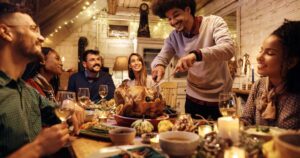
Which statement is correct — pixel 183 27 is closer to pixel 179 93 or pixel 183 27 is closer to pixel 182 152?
pixel 182 152

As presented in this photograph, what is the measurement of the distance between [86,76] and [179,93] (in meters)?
2.51

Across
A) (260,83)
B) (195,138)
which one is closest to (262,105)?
(260,83)

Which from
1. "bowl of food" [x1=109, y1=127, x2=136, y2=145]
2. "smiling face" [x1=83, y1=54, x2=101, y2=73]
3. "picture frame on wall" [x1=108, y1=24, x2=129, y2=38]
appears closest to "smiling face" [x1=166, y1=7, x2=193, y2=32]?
"bowl of food" [x1=109, y1=127, x2=136, y2=145]

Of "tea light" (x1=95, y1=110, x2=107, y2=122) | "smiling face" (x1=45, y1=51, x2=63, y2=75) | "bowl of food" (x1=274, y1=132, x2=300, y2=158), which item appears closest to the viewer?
"bowl of food" (x1=274, y1=132, x2=300, y2=158)

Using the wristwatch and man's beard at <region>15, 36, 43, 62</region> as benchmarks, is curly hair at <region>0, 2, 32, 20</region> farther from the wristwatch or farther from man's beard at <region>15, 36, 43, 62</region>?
the wristwatch

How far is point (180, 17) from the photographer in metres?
1.84

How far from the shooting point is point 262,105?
1.43 m

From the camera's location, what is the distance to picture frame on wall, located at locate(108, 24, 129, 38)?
6.04 meters

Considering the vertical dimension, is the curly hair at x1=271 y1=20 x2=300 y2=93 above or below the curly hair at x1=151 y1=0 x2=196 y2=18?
below

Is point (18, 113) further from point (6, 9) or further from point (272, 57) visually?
point (272, 57)

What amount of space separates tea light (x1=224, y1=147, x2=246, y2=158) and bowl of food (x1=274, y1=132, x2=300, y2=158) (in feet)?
0.78

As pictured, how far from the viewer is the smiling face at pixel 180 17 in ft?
6.05

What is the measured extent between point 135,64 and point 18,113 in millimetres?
2578

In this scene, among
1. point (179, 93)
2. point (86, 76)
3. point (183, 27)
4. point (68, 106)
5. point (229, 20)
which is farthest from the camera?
point (179, 93)
